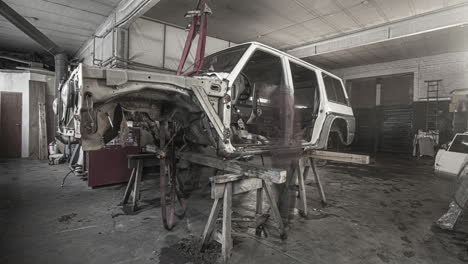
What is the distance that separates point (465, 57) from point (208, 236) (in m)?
10.3

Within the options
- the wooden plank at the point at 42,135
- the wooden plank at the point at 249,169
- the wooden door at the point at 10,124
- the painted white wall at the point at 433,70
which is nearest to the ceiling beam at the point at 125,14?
the wooden plank at the point at 249,169

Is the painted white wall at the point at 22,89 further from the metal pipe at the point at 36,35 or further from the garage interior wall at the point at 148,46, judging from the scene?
the garage interior wall at the point at 148,46

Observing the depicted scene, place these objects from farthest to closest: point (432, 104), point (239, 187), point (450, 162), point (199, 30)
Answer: point (432, 104)
point (199, 30)
point (450, 162)
point (239, 187)

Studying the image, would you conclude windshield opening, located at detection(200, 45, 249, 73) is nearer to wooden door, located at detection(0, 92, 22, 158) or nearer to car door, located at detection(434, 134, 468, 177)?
car door, located at detection(434, 134, 468, 177)

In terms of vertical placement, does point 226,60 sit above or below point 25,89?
below

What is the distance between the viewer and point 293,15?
17.5 ft

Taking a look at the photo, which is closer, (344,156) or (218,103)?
(218,103)

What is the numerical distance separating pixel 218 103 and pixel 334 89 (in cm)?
283

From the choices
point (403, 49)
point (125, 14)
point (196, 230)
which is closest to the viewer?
point (196, 230)

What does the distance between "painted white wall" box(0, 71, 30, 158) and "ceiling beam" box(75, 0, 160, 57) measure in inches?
140

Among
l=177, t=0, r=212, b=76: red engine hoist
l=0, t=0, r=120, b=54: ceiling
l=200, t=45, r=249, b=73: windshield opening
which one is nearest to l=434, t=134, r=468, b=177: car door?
l=200, t=45, r=249, b=73: windshield opening

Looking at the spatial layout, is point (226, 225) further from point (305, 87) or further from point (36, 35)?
point (36, 35)

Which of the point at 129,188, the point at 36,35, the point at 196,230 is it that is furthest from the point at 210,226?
the point at 36,35

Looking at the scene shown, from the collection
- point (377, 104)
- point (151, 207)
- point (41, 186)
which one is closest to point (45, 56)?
point (41, 186)
